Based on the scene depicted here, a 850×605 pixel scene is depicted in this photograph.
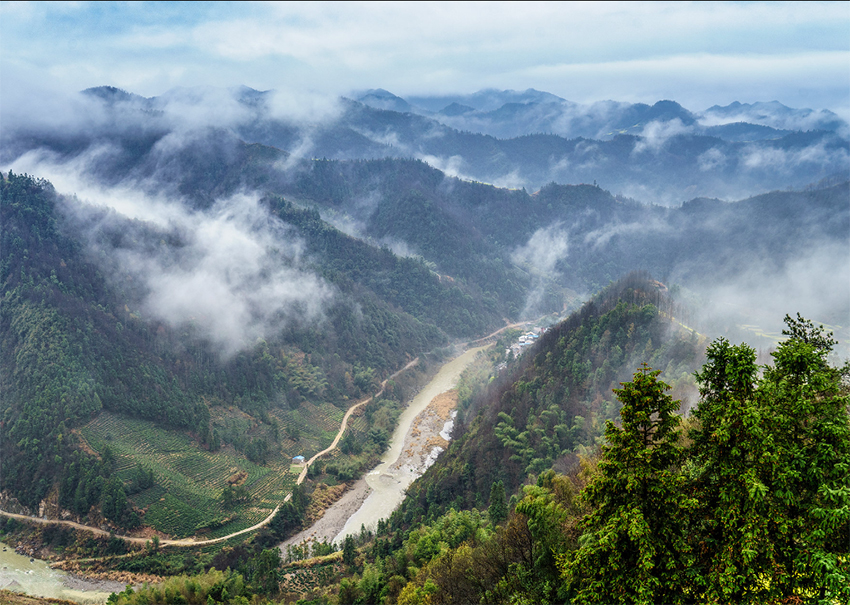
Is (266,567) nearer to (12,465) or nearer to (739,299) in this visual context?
(12,465)

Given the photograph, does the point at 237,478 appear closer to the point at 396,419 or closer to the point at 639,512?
the point at 396,419

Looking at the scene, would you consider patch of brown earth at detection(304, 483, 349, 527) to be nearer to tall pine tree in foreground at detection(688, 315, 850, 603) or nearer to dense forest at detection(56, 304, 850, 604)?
dense forest at detection(56, 304, 850, 604)

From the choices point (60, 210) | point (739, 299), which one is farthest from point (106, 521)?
point (739, 299)

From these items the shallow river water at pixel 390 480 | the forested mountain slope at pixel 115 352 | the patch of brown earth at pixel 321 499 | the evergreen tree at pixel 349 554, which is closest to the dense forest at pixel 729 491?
the evergreen tree at pixel 349 554

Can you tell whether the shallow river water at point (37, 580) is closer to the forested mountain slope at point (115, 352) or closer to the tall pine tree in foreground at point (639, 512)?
the forested mountain slope at point (115, 352)

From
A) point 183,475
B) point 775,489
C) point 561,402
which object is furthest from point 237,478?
point 775,489

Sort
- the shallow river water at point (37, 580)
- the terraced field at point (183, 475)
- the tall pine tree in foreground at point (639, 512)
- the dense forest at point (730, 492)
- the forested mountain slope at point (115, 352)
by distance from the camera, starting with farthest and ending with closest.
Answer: the forested mountain slope at point (115, 352)
the terraced field at point (183, 475)
the shallow river water at point (37, 580)
the tall pine tree in foreground at point (639, 512)
the dense forest at point (730, 492)

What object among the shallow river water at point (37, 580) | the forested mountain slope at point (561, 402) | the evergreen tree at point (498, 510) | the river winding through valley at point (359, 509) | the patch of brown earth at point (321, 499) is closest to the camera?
the evergreen tree at point (498, 510)
